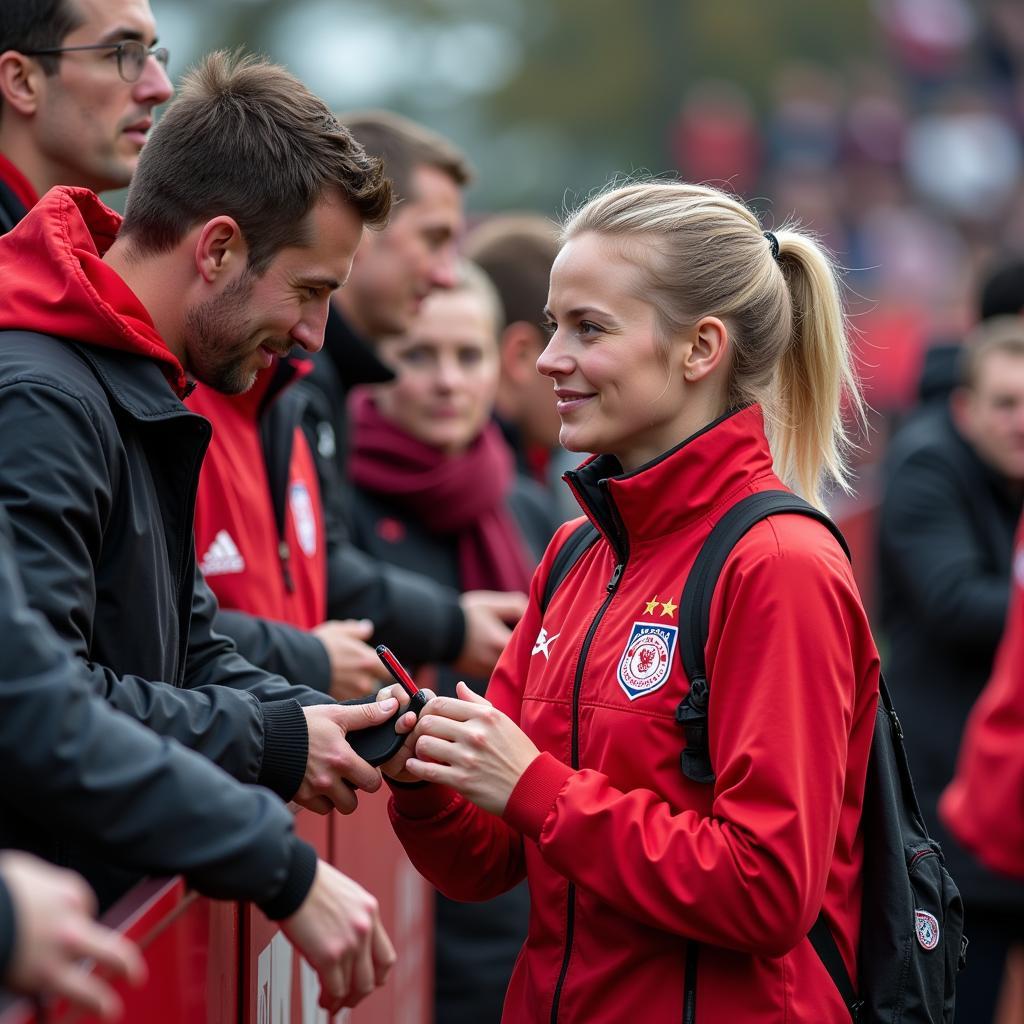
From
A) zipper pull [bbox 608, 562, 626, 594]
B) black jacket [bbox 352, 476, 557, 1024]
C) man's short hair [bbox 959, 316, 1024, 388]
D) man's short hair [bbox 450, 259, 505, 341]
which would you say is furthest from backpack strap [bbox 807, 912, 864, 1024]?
man's short hair [bbox 959, 316, 1024, 388]

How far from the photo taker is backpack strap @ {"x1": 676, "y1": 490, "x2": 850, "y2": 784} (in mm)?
2582

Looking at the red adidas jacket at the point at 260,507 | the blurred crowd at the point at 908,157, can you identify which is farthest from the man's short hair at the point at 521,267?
the blurred crowd at the point at 908,157

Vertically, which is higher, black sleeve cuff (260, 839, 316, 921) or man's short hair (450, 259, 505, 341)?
black sleeve cuff (260, 839, 316, 921)

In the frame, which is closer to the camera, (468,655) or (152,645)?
(152,645)

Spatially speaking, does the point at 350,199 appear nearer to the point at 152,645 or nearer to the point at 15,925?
the point at 152,645

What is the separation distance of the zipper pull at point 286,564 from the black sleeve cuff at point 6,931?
6.83 feet

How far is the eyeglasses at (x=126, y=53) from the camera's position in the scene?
3719 millimetres

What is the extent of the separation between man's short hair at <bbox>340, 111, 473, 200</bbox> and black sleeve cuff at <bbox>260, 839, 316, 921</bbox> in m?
3.24

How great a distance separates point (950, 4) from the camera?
2673cm

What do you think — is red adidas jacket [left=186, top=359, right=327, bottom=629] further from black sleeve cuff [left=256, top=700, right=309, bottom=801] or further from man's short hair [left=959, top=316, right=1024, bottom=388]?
man's short hair [left=959, top=316, right=1024, bottom=388]

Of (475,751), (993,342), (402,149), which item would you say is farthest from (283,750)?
(993,342)

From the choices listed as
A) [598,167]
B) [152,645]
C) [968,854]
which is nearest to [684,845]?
[152,645]

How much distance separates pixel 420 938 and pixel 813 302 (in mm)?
2316

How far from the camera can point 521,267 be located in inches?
251
